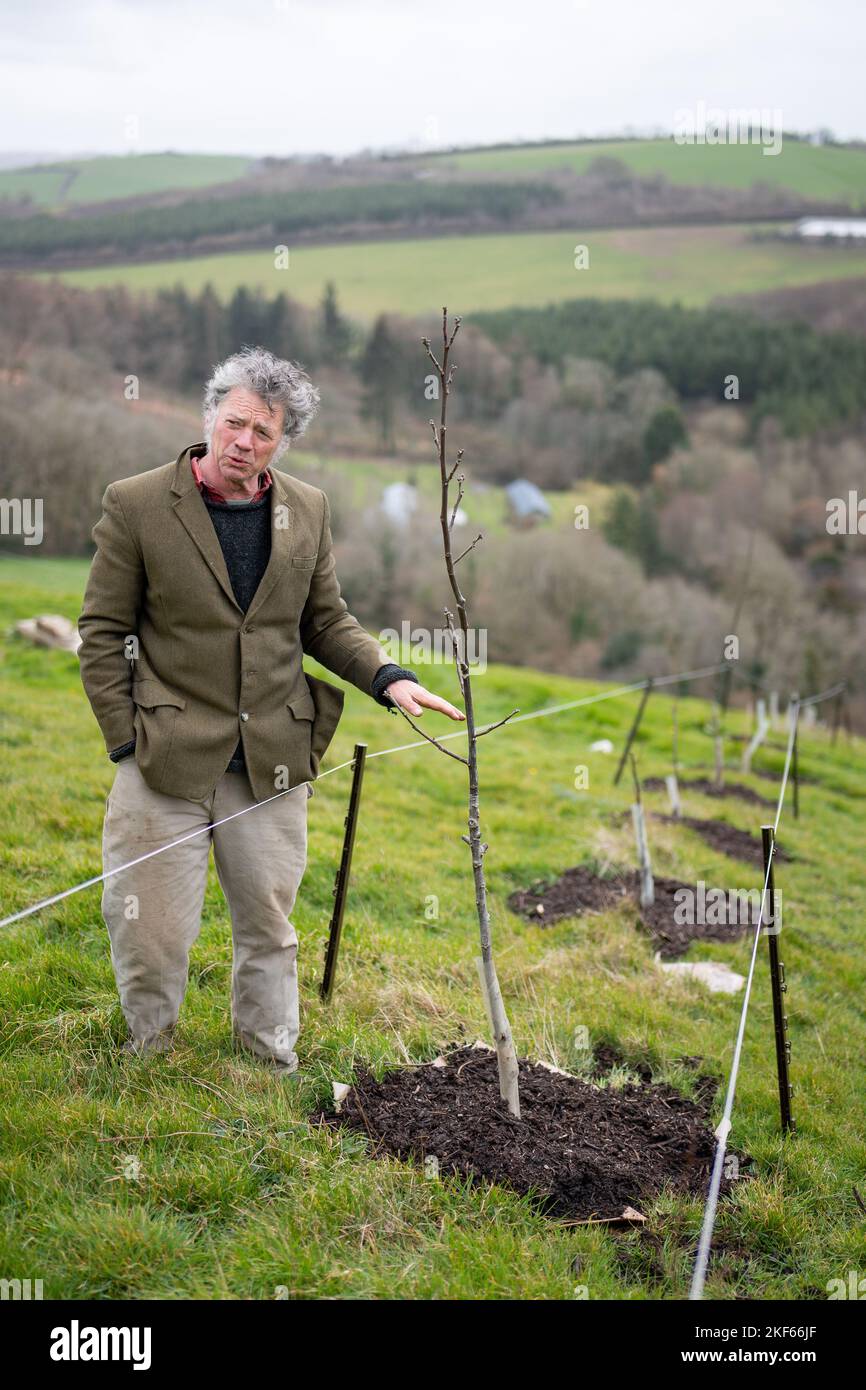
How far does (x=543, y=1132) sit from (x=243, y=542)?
232cm

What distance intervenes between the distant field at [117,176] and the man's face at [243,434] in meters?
79.1

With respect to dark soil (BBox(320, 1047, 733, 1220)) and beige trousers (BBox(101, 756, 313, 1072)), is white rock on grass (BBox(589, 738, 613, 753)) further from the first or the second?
beige trousers (BBox(101, 756, 313, 1072))

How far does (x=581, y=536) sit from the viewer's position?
144 feet

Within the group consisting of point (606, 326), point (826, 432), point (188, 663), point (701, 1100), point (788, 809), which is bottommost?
point (788, 809)

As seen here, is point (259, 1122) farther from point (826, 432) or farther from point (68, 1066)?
point (826, 432)

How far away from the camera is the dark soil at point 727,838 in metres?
8.86

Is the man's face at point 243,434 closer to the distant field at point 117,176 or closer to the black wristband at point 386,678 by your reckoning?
the black wristband at point 386,678

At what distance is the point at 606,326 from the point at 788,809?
6330cm

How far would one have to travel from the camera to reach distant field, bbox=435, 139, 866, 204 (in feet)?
265

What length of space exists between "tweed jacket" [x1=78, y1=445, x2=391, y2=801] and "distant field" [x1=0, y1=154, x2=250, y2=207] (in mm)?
79180

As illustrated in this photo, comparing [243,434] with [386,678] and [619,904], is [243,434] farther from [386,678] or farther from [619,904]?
[619,904]

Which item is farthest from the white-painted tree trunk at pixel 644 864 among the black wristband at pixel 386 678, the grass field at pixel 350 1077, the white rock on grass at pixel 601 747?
the white rock on grass at pixel 601 747

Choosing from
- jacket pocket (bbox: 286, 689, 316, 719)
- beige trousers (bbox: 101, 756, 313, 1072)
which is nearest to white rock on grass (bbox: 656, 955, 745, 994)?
beige trousers (bbox: 101, 756, 313, 1072)

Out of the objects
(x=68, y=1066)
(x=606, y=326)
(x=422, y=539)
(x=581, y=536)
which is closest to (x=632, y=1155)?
(x=68, y=1066)
